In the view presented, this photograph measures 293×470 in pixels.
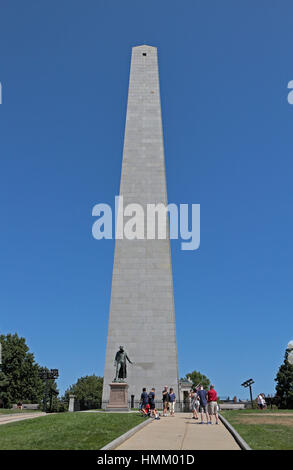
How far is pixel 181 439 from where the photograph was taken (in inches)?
510

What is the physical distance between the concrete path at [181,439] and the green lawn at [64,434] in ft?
2.48

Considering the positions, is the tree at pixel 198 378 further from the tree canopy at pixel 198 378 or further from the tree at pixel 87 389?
the tree at pixel 87 389

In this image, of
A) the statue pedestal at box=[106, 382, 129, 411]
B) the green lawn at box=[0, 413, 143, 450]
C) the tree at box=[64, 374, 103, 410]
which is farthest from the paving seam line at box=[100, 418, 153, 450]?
the tree at box=[64, 374, 103, 410]

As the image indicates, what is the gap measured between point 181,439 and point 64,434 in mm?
3745

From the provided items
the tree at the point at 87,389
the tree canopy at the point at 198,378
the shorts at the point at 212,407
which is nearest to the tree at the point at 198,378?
the tree canopy at the point at 198,378

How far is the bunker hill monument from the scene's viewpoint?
104 ft

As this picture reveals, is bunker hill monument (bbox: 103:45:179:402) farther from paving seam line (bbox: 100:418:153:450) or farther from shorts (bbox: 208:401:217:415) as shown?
paving seam line (bbox: 100:418:153:450)

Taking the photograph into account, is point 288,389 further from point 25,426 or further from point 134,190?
point 25,426

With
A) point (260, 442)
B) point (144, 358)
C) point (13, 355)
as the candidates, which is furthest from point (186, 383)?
point (260, 442)

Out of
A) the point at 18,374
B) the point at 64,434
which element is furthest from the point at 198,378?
the point at 64,434

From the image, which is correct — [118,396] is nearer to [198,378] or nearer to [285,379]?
[285,379]

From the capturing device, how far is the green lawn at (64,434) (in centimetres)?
1152
